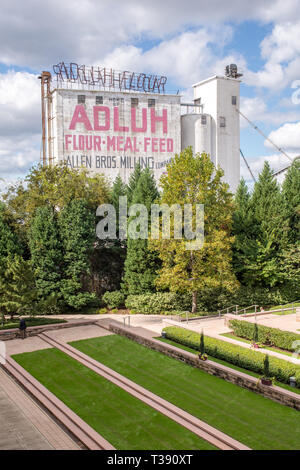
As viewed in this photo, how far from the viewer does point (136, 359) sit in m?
21.0

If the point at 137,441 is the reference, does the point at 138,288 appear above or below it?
above

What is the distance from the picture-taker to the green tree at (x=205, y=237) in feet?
94.6

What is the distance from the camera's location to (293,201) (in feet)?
121

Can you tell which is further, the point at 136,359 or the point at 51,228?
the point at 51,228

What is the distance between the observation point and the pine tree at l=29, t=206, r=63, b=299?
3259 centimetres

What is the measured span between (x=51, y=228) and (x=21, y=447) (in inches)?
862

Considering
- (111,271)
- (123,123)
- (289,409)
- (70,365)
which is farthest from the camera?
(123,123)

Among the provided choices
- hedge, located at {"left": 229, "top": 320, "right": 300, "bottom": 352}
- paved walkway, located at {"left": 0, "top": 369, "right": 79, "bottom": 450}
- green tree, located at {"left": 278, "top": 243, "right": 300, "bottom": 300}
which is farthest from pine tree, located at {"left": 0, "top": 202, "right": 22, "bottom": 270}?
green tree, located at {"left": 278, "top": 243, "right": 300, "bottom": 300}

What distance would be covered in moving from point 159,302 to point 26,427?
18.4 meters

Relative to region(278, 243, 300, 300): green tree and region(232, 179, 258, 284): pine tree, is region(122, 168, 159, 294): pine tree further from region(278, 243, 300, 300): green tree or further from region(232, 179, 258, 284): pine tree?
region(278, 243, 300, 300): green tree

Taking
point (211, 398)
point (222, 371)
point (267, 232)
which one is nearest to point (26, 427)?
point (211, 398)
